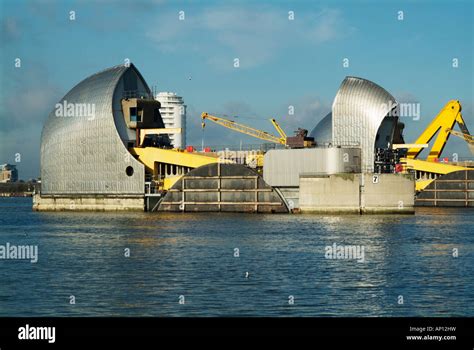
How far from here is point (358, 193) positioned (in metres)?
97.8

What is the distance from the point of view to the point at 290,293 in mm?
38625

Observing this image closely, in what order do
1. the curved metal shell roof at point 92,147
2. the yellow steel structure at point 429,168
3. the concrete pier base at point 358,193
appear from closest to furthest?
the concrete pier base at point 358,193 → the curved metal shell roof at point 92,147 → the yellow steel structure at point 429,168

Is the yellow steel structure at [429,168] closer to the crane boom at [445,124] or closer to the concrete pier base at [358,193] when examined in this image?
the crane boom at [445,124]

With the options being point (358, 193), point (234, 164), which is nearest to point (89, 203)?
point (234, 164)

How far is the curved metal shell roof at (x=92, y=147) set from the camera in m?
119

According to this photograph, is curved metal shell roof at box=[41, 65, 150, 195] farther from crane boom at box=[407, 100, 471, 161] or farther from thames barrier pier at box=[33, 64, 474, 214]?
crane boom at box=[407, 100, 471, 161]

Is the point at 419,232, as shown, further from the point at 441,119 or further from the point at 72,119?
the point at 441,119

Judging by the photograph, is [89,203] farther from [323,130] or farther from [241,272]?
[241,272]

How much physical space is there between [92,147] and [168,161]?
9.99m

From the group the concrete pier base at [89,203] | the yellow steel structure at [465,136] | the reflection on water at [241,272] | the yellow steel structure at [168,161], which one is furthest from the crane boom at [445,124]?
the reflection on water at [241,272]

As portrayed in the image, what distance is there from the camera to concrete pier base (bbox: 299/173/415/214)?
96688mm

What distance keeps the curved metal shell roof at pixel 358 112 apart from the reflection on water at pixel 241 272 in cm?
2451
